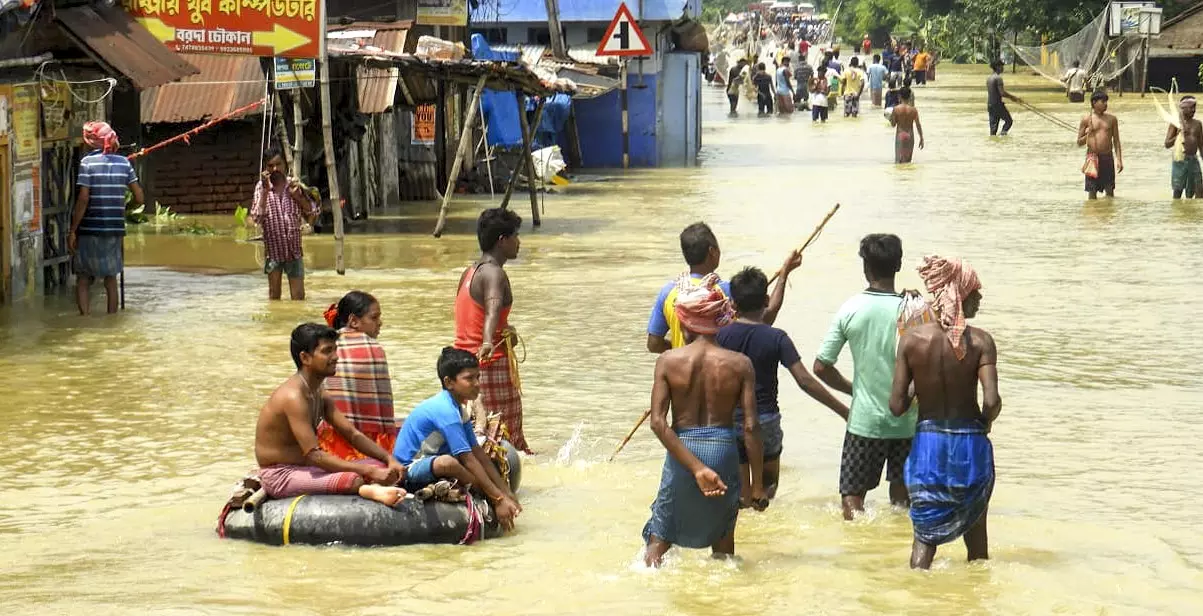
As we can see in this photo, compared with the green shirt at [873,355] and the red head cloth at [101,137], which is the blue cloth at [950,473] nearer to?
the green shirt at [873,355]

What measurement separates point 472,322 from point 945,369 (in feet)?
9.11

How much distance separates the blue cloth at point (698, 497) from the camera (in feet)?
21.3

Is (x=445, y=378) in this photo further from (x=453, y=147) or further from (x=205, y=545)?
(x=453, y=147)

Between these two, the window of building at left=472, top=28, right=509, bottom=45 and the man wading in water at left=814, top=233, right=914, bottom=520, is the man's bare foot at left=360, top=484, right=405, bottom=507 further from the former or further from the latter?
the window of building at left=472, top=28, right=509, bottom=45

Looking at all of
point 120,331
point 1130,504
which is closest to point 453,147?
point 120,331

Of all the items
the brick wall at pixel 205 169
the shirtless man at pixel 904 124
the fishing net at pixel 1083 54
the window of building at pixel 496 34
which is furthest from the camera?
the fishing net at pixel 1083 54

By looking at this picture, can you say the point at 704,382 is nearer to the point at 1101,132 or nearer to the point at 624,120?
the point at 1101,132

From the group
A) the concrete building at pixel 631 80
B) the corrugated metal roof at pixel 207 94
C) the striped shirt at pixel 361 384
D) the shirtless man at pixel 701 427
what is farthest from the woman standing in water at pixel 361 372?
the concrete building at pixel 631 80

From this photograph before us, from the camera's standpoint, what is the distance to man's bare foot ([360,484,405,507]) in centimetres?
727

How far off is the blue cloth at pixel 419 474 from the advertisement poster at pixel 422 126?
18.3 metres

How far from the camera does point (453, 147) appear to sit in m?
26.8

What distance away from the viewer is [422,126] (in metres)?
25.6

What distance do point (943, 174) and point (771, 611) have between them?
21.6 metres

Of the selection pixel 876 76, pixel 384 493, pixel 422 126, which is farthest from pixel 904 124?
pixel 384 493
